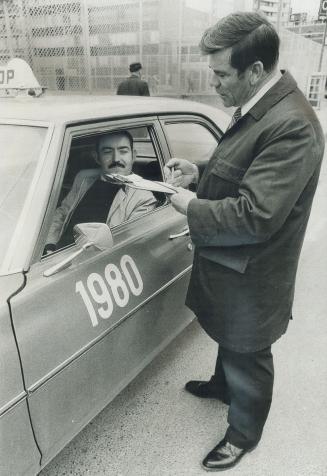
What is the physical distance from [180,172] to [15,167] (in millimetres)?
790

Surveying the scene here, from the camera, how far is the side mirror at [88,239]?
145 centimetres

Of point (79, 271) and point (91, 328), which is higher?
point (79, 271)

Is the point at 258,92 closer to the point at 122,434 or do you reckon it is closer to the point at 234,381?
the point at 234,381

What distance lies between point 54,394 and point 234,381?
30.5 inches

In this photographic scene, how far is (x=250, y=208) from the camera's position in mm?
1312

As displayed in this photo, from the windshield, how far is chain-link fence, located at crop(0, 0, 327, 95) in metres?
7.15

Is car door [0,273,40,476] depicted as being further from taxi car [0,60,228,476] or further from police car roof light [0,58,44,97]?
police car roof light [0,58,44,97]

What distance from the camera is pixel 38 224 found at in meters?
1.44

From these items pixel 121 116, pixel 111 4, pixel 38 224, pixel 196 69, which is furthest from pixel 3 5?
pixel 38 224

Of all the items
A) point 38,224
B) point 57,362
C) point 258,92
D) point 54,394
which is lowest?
point 54,394

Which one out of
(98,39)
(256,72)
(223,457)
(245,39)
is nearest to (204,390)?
(223,457)

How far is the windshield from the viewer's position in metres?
1.50

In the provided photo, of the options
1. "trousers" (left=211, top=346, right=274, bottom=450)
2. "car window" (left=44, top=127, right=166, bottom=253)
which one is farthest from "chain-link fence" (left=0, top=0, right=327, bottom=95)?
"trousers" (left=211, top=346, right=274, bottom=450)

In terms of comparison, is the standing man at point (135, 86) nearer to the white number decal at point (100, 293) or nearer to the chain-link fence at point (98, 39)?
the chain-link fence at point (98, 39)
